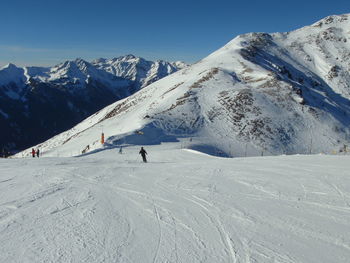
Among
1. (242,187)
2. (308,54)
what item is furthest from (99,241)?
(308,54)

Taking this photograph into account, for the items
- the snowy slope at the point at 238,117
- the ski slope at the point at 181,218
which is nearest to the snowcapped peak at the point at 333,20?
the snowy slope at the point at 238,117

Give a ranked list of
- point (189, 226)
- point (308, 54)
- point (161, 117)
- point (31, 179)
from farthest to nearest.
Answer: point (308, 54) < point (161, 117) < point (31, 179) < point (189, 226)

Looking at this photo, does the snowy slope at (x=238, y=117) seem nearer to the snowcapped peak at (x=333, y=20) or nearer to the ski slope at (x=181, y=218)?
the ski slope at (x=181, y=218)

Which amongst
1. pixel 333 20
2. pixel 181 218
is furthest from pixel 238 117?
pixel 333 20

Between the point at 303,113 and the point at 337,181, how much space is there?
53403mm

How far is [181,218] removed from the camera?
8.01m

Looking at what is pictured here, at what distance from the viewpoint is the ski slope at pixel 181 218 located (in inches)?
235

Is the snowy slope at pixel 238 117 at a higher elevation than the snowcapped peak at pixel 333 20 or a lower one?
lower

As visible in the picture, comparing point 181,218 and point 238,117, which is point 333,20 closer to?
point 238,117

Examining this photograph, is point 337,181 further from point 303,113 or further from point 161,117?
point 303,113

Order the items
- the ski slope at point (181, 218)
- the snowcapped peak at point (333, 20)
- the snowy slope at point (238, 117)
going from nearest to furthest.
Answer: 1. the ski slope at point (181, 218)
2. the snowy slope at point (238, 117)
3. the snowcapped peak at point (333, 20)

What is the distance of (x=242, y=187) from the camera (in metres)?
11.3

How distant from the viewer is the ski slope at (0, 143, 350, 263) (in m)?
5.97

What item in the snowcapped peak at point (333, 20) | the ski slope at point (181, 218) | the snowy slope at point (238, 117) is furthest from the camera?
the snowcapped peak at point (333, 20)
